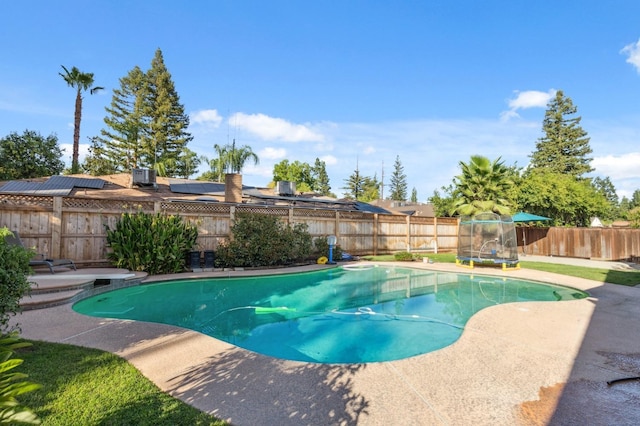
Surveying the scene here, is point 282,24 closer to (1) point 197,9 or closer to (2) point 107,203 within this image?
(1) point 197,9

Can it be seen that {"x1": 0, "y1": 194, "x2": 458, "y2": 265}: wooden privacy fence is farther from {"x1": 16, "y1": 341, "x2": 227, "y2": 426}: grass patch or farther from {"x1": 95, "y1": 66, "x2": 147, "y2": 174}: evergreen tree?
{"x1": 95, "y1": 66, "x2": 147, "y2": 174}: evergreen tree

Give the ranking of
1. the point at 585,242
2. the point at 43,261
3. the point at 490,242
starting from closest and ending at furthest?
the point at 43,261 → the point at 490,242 → the point at 585,242

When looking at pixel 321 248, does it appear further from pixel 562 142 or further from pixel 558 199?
pixel 562 142

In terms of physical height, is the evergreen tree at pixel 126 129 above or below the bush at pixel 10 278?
above

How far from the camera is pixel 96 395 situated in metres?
2.79

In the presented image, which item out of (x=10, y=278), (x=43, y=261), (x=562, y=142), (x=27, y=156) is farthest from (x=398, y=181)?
(x=10, y=278)

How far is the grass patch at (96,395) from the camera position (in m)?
2.46

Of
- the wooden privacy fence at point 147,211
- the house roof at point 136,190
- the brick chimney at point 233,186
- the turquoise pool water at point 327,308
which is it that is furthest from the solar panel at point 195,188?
the turquoise pool water at point 327,308

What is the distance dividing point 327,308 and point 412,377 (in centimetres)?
400

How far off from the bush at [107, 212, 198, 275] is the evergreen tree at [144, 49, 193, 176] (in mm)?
23959

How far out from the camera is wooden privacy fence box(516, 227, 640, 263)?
16416 mm

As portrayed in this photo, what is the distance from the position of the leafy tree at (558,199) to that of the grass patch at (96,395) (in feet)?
77.5

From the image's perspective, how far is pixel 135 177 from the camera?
1648 cm

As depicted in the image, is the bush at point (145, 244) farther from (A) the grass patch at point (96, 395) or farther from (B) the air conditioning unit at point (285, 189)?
(B) the air conditioning unit at point (285, 189)
